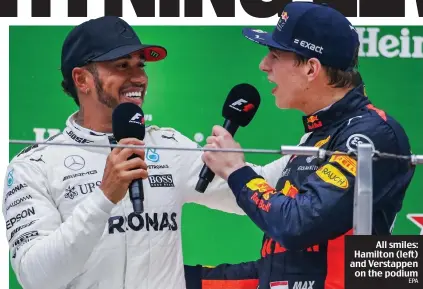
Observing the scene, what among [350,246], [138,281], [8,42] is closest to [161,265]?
[138,281]

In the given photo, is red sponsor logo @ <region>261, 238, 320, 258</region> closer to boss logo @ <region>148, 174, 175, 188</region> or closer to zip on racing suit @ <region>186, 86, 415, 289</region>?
zip on racing suit @ <region>186, 86, 415, 289</region>

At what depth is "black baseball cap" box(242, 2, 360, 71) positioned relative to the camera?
11.5 feet

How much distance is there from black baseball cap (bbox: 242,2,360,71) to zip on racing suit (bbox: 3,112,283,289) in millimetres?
497

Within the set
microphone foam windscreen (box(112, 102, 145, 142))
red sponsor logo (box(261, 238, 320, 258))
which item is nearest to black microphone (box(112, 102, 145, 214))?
microphone foam windscreen (box(112, 102, 145, 142))

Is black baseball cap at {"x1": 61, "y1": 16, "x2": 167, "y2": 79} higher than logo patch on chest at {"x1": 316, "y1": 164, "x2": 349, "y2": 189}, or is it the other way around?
black baseball cap at {"x1": 61, "y1": 16, "x2": 167, "y2": 79}

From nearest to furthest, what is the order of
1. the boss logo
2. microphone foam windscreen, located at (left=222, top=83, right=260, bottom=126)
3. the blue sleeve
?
the blue sleeve → microphone foam windscreen, located at (left=222, top=83, right=260, bottom=126) → the boss logo

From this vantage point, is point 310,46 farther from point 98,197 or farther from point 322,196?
point 98,197

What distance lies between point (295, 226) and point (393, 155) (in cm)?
31

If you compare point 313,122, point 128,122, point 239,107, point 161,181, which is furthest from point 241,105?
→ point 161,181

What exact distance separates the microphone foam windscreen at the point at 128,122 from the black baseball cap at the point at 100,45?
0.39 metres

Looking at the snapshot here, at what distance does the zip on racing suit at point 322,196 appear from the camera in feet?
10.8

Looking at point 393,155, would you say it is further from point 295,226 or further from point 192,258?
point 192,258

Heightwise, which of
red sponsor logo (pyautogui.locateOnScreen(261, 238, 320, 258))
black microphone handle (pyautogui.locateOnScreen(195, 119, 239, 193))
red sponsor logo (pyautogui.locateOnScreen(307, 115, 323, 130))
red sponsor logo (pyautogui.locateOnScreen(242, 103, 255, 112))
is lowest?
red sponsor logo (pyautogui.locateOnScreen(261, 238, 320, 258))

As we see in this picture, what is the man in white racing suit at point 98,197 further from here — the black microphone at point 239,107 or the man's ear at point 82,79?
the black microphone at point 239,107
